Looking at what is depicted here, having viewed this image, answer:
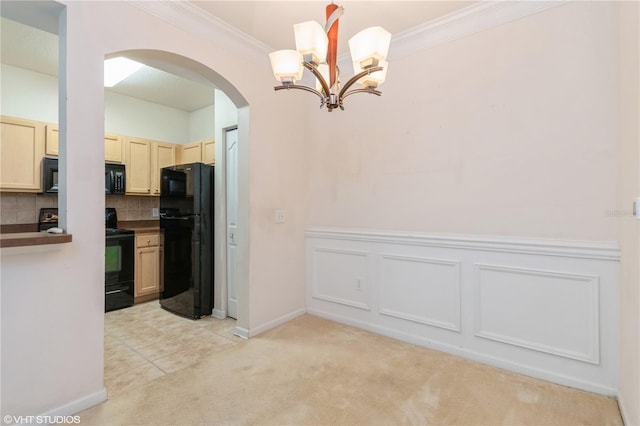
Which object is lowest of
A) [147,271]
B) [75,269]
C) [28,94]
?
[147,271]

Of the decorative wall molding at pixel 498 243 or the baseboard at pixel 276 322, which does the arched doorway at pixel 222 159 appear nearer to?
the baseboard at pixel 276 322

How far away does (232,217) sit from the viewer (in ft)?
10.9

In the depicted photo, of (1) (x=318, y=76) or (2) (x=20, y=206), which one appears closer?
(1) (x=318, y=76)

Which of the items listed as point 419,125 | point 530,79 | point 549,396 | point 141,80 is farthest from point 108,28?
point 549,396

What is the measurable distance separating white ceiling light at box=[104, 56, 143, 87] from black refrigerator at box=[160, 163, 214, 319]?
→ 1121 mm

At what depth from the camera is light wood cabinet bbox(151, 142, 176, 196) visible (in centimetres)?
433

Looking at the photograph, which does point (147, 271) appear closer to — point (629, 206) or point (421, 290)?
point (421, 290)

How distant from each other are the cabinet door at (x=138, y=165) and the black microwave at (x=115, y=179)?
9 centimetres

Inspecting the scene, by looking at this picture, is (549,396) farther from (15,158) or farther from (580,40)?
(15,158)

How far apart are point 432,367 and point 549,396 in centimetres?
70

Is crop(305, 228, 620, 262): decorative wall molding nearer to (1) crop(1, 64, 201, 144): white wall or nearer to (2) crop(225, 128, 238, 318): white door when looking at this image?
(2) crop(225, 128, 238, 318): white door

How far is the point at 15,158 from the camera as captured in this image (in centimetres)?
320

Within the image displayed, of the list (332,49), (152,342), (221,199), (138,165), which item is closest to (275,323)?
(152,342)

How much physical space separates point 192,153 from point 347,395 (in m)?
3.78
